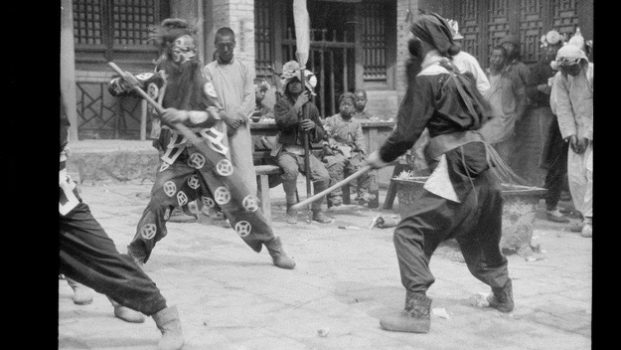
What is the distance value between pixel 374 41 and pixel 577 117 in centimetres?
799

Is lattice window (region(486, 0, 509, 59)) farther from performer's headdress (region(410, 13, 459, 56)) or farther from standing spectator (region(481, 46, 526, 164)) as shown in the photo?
performer's headdress (region(410, 13, 459, 56))

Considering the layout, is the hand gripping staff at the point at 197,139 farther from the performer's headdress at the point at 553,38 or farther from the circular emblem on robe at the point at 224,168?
the performer's headdress at the point at 553,38

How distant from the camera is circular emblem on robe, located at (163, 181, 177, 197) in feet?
21.2

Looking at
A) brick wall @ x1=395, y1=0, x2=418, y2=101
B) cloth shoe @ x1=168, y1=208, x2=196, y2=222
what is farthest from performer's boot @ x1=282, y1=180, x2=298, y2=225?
brick wall @ x1=395, y1=0, x2=418, y2=101

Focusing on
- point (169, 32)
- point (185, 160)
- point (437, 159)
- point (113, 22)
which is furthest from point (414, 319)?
point (113, 22)

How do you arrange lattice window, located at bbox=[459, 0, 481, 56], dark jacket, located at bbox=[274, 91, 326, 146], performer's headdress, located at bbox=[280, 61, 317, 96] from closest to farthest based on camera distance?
dark jacket, located at bbox=[274, 91, 326, 146] < performer's headdress, located at bbox=[280, 61, 317, 96] < lattice window, located at bbox=[459, 0, 481, 56]

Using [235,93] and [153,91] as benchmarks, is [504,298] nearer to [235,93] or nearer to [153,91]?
[153,91]

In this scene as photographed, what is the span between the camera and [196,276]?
672 centimetres

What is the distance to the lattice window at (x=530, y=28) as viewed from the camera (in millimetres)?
11951

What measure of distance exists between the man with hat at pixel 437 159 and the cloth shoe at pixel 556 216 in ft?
13.4

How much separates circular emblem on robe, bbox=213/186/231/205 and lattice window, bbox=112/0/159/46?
339 inches

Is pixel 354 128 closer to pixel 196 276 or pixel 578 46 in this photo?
pixel 578 46
